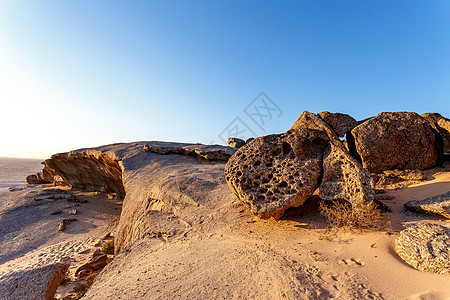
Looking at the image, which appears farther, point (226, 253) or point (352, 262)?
point (226, 253)

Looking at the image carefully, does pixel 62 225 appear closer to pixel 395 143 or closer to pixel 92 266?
pixel 92 266

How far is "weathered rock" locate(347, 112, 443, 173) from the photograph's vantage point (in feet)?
17.9

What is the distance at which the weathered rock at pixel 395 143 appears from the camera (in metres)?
5.45

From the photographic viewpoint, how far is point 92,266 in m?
4.83

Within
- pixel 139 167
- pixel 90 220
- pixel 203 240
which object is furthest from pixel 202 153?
pixel 203 240

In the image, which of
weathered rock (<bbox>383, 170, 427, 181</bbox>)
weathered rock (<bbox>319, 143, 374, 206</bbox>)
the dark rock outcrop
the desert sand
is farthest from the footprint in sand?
the dark rock outcrop

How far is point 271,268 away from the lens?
2.59 m

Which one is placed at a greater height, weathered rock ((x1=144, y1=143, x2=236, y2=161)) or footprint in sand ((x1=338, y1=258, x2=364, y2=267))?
weathered rock ((x1=144, y1=143, x2=236, y2=161))

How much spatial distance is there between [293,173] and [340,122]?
317 centimetres

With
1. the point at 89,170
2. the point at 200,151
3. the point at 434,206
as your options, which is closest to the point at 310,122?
the point at 434,206

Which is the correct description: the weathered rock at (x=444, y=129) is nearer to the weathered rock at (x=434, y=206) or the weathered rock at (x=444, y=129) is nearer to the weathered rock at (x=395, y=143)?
the weathered rock at (x=395, y=143)

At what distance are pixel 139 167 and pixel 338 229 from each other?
643 cm

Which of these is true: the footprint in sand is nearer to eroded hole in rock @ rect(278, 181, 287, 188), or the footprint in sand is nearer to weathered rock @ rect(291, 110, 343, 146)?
eroded hole in rock @ rect(278, 181, 287, 188)

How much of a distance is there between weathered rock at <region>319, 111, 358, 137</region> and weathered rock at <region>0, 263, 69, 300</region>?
6.48 metres
